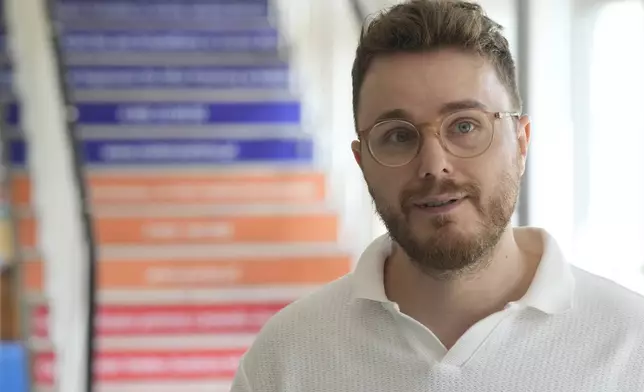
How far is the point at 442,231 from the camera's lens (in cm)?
114

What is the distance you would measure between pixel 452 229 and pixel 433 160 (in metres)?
0.12

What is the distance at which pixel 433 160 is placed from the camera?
1.11m

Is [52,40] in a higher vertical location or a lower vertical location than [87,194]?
higher

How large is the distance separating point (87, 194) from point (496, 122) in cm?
178

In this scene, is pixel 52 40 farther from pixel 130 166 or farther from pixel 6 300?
pixel 6 300

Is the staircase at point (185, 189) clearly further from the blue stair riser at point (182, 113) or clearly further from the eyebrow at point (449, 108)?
the eyebrow at point (449, 108)

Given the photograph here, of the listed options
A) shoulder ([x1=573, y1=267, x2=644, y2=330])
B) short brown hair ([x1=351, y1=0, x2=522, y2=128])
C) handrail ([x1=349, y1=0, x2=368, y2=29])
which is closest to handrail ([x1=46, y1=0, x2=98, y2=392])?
handrail ([x1=349, y1=0, x2=368, y2=29])

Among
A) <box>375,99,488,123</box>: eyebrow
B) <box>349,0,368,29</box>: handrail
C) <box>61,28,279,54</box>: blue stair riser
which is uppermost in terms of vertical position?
<box>349,0,368,29</box>: handrail

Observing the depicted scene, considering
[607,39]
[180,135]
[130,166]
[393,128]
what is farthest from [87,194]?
[607,39]

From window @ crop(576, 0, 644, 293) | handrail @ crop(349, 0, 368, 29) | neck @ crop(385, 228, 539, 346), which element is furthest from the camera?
handrail @ crop(349, 0, 368, 29)

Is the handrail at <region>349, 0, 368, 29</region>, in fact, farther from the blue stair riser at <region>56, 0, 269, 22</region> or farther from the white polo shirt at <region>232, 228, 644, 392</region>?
the white polo shirt at <region>232, 228, 644, 392</region>

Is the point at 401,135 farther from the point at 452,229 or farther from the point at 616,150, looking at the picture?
the point at 616,150

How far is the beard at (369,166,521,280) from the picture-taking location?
44.7 inches

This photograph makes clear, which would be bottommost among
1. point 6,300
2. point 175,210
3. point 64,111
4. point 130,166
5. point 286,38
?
point 6,300
